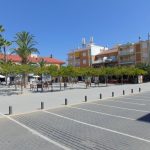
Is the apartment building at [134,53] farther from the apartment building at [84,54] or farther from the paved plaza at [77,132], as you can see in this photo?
the paved plaza at [77,132]

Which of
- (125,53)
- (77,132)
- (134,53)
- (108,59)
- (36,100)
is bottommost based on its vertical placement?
(77,132)

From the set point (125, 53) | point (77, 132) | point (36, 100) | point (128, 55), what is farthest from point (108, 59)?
point (77, 132)

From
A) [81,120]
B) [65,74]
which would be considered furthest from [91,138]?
[65,74]

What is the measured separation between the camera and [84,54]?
98250 mm

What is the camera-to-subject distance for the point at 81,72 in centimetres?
4244

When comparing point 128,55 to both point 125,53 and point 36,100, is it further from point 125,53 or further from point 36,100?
point 36,100

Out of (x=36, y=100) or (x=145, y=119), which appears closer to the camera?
(x=145, y=119)

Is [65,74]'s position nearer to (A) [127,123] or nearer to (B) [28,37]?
(B) [28,37]

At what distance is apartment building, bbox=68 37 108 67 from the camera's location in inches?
3743

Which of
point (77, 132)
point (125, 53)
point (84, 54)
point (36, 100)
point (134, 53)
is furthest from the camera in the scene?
point (84, 54)

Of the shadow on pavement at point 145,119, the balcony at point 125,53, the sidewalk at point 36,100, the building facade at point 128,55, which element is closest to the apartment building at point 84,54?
the building facade at point 128,55

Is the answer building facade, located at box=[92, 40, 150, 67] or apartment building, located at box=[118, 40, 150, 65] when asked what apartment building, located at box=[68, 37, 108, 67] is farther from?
apartment building, located at box=[118, 40, 150, 65]

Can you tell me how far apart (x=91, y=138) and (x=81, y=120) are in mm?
3501

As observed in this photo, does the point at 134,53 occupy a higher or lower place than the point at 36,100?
higher
